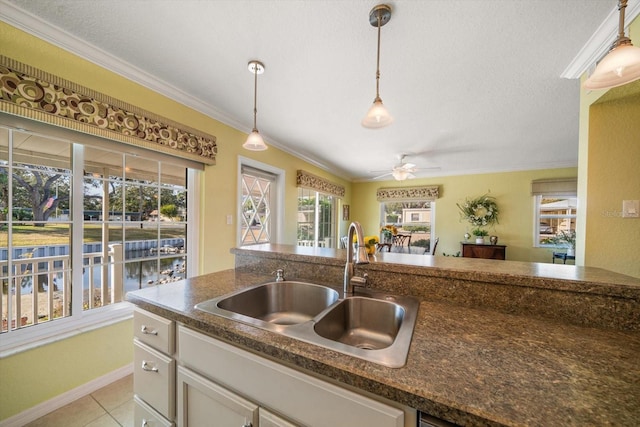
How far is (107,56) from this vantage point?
5.37 ft

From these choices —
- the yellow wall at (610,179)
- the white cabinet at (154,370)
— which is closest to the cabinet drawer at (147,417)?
the white cabinet at (154,370)

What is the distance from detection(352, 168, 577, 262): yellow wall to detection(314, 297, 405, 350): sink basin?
15.5 ft

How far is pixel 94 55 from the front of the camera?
1.59 metres

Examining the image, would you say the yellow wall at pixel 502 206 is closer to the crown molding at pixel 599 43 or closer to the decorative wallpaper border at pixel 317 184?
the decorative wallpaper border at pixel 317 184

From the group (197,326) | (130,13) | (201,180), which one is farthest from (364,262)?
(201,180)

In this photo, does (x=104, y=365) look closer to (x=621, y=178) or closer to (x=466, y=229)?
(x=621, y=178)

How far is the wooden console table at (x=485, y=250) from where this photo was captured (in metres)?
4.32

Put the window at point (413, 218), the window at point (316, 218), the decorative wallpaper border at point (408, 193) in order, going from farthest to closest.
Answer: the window at point (413, 218) → the decorative wallpaper border at point (408, 193) → the window at point (316, 218)

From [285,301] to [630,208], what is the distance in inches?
89.3

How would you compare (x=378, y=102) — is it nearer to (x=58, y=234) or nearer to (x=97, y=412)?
(x=58, y=234)

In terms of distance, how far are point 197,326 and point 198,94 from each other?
2.07 metres

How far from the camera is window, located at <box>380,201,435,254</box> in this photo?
5.38 meters

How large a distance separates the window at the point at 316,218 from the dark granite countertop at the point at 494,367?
3.33 m

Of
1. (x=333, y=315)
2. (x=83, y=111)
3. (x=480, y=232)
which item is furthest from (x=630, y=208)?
(x=83, y=111)
